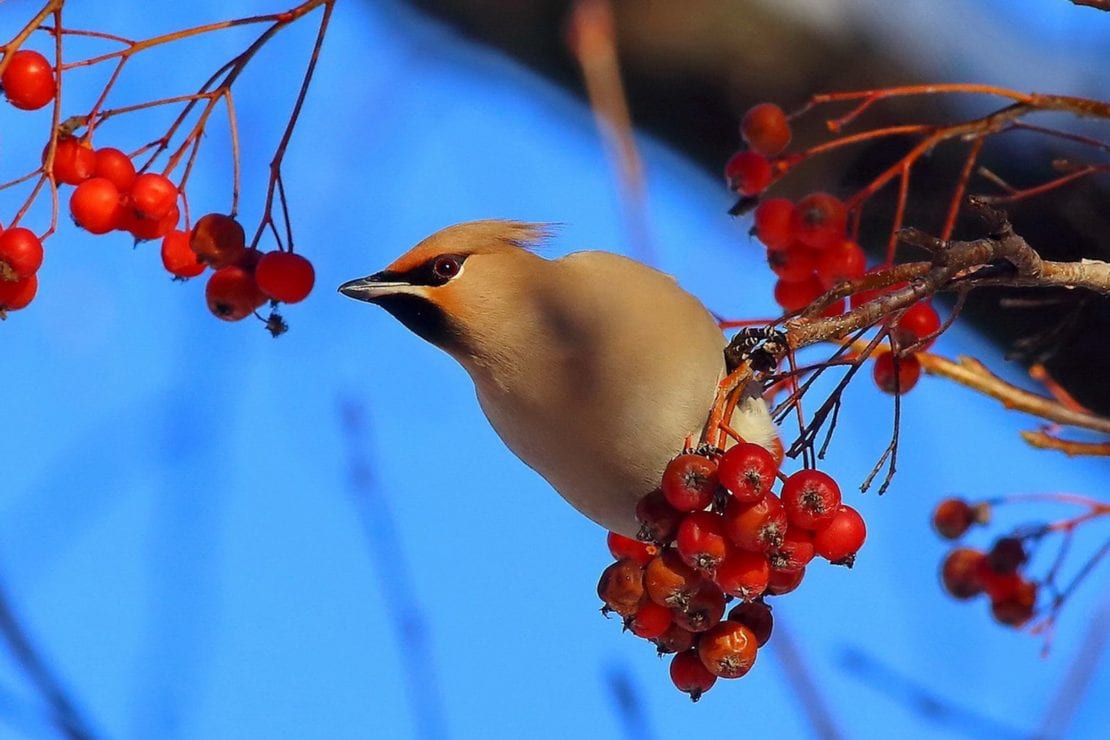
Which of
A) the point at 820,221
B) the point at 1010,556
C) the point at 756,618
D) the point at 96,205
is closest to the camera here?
the point at 756,618

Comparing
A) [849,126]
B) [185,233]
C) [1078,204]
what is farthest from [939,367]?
[185,233]

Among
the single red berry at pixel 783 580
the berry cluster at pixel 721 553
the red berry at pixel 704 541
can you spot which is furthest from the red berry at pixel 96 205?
the single red berry at pixel 783 580

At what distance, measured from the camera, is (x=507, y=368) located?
104 inches

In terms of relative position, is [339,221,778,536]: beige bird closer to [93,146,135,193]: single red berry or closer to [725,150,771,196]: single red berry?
[725,150,771,196]: single red berry

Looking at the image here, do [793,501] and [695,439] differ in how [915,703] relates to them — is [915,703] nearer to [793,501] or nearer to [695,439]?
[695,439]

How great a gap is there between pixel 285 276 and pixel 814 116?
1.62m

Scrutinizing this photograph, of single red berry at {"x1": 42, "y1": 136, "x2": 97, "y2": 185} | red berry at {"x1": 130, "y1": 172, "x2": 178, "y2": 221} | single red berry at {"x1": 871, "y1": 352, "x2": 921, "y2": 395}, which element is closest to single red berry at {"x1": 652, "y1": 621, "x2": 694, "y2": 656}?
single red berry at {"x1": 871, "y1": 352, "x2": 921, "y2": 395}

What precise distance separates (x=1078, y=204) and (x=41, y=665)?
2145 millimetres

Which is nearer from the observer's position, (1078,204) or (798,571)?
(798,571)

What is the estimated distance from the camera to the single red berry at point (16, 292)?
2.15m

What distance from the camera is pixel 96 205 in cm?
226

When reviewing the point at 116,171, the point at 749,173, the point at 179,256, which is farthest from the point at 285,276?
the point at 749,173

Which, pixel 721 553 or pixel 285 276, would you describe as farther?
pixel 285 276

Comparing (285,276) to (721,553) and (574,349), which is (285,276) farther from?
(721,553)
